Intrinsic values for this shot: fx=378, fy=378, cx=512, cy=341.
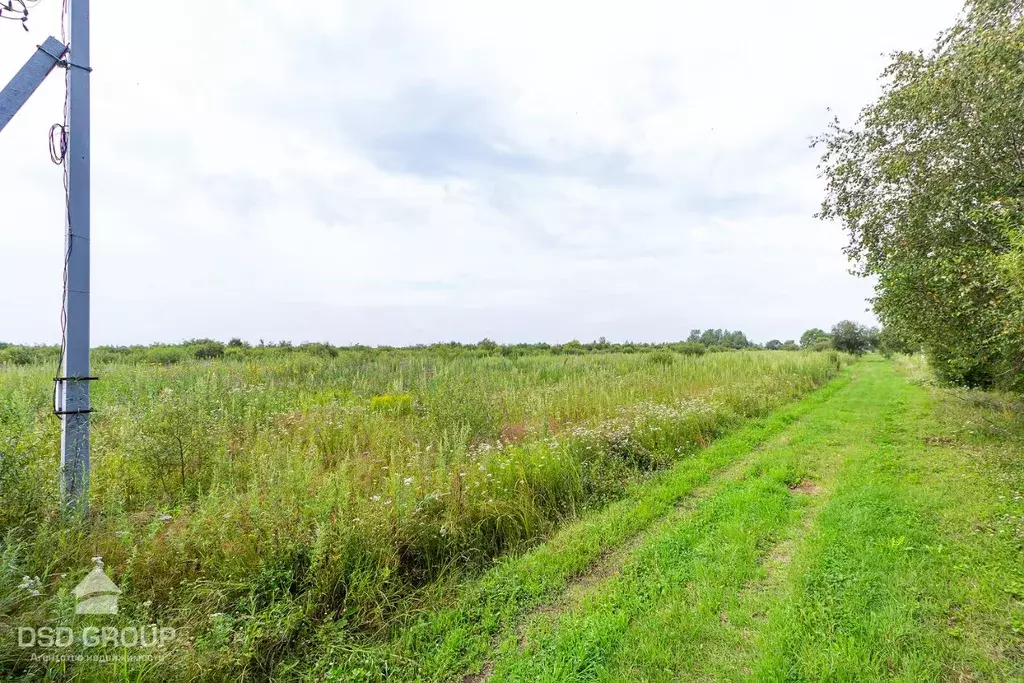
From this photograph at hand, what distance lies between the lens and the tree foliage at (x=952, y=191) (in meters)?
5.77

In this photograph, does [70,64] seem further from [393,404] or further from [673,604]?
[673,604]

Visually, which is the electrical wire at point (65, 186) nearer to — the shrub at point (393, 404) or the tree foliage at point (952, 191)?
the shrub at point (393, 404)

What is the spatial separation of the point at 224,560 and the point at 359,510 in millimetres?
962

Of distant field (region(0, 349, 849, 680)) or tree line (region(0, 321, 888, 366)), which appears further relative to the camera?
tree line (region(0, 321, 888, 366))

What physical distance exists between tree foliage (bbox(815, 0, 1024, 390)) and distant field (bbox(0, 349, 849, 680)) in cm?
→ 525

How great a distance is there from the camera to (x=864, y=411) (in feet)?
37.9

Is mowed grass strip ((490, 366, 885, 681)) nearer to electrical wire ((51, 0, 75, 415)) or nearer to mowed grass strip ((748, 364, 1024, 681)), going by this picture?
mowed grass strip ((748, 364, 1024, 681))

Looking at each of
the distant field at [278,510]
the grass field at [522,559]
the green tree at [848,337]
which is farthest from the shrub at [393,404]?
the green tree at [848,337]

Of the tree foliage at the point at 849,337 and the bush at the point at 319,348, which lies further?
the tree foliage at the point at 849,337

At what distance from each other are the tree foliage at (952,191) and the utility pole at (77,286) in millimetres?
9495

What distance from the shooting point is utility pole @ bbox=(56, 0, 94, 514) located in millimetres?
3098

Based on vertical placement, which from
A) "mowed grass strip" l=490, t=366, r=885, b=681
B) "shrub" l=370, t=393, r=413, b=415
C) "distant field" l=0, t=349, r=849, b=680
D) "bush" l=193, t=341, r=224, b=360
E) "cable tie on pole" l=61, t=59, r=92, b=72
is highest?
"cable tie on pole" l=61, t=59, r=92, b=72

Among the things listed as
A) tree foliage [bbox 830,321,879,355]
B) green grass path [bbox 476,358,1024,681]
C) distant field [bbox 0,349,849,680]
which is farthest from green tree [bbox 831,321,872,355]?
distant field [bbox 0,349,849,680]

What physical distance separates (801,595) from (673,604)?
42.4 inches
